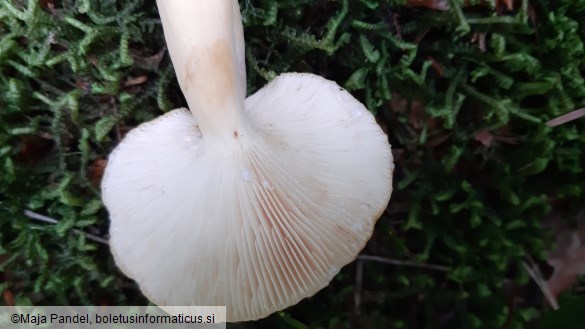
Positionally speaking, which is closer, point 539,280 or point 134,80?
point 134,80

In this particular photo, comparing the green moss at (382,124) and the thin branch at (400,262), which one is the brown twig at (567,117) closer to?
the green moss at (382,124)

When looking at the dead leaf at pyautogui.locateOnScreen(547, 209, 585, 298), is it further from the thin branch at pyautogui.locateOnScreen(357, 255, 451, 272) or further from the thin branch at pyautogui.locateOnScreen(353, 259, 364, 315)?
the thin branch at pyautogui.locateOnScreen(353, 259, 364, 315)

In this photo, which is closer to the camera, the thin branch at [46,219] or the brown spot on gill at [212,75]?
the brown spot on gill at [212,75]

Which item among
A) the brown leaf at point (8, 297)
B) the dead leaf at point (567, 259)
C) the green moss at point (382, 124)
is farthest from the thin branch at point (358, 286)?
the brown leaf at point (8, 297)

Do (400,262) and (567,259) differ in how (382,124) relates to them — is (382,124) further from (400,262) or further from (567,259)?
(567,259)

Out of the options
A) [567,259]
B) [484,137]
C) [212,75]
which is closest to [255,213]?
[212,75]

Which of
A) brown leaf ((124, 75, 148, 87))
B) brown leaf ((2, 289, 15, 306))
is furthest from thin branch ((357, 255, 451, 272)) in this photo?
brown leaf ((2, 289, 15, 306))

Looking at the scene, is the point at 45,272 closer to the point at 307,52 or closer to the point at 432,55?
the point at 307,52
